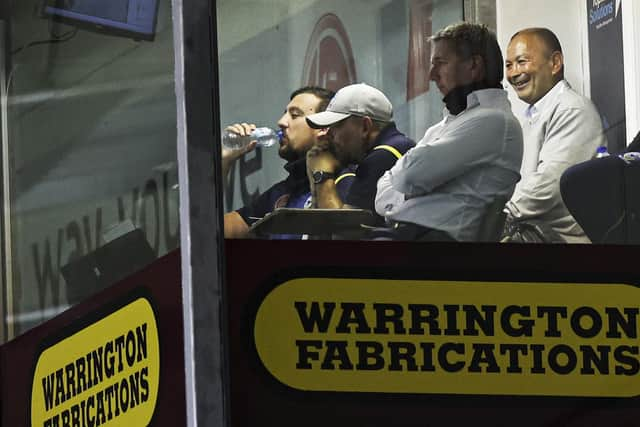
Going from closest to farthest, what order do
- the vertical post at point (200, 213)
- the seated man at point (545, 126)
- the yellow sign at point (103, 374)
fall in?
the vertical post at point (200, 213) → the seated man at point (545, 126) → the yellow sign at point (103, 374)

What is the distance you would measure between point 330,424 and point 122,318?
25.9 inches

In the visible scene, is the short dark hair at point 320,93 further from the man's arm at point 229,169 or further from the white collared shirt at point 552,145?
the white collared shirt at point 552,145

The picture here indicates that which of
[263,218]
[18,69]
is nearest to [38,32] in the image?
[18,69]

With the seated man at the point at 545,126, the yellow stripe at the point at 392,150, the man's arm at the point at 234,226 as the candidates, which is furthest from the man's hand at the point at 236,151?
the seated man at the point at 545,126

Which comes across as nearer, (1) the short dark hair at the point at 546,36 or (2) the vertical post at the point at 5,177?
(1) the short dark hair at the point at 546,36

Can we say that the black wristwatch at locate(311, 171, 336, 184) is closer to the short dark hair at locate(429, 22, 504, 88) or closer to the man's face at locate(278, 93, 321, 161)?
the man's face at locate(278, 93, 321, 161)

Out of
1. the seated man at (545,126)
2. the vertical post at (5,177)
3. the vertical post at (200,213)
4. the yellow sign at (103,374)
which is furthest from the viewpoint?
the vertical post at (5,177)

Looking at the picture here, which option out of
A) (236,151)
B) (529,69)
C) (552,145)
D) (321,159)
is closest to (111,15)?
(236,151)

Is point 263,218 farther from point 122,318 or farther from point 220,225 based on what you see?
point 122,318

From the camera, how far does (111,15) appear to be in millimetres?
4492

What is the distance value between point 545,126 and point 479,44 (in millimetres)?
273

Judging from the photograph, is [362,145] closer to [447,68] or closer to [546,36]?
[447,68]

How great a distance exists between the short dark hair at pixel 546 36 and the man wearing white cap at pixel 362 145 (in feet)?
1.28

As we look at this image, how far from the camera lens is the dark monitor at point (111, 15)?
172 inches
